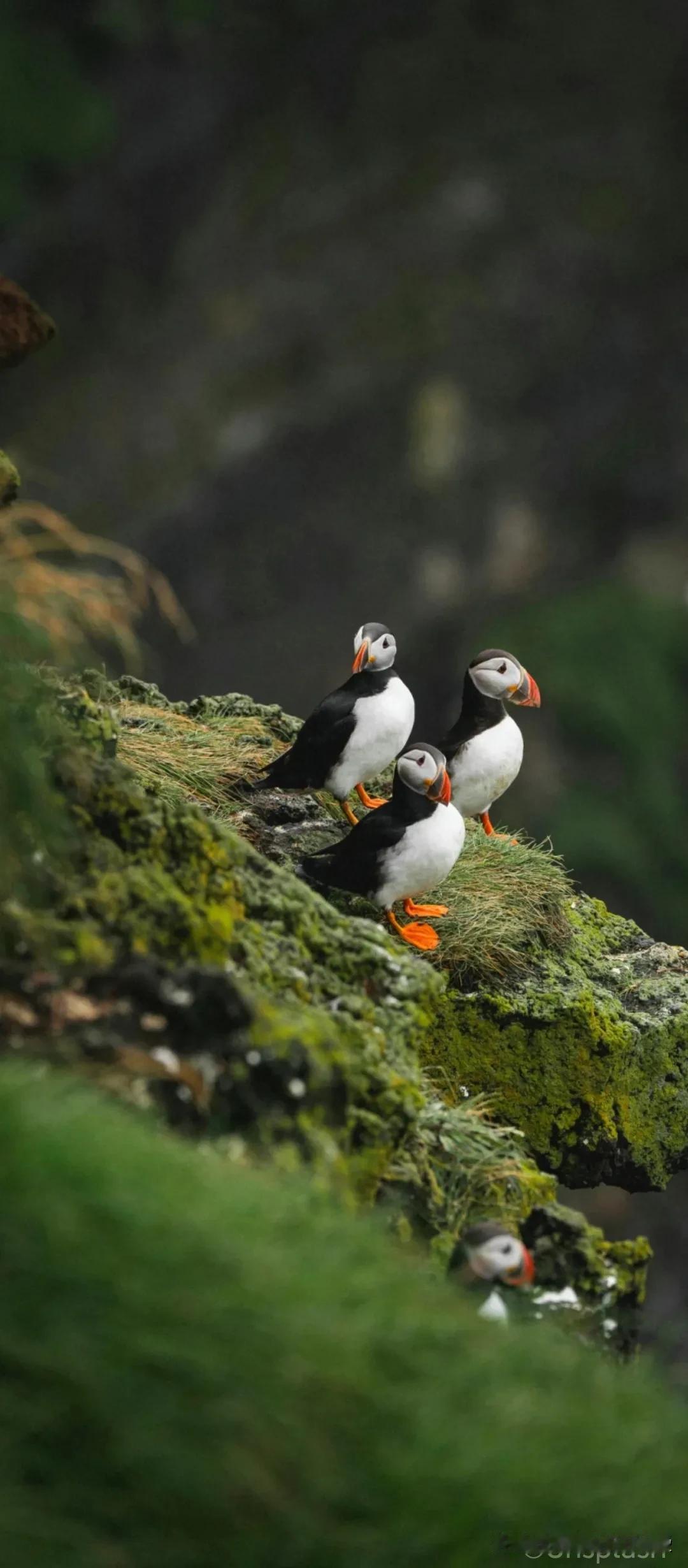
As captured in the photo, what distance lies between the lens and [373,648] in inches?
219

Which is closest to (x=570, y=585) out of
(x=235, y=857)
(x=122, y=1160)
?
(x=235, y=857)

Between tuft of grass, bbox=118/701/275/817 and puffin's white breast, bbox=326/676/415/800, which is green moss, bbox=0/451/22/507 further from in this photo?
puffin's white breast, bbox=326/676/415/800

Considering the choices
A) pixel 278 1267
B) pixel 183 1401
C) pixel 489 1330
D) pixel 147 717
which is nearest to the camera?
pixel 183 1401

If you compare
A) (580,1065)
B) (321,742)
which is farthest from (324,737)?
(580,1065)

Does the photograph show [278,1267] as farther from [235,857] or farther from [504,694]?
[504,694]

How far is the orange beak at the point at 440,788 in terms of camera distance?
493 centimetres

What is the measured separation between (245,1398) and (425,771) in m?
2.53

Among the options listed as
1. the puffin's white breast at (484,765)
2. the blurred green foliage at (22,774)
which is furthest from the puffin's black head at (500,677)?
the blurred green foliage at (22,774)

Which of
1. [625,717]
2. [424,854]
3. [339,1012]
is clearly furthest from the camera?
[625,717]

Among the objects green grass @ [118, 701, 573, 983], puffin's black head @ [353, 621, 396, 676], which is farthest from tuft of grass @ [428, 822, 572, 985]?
puffin's black head @ [353, 621, 396, 676]

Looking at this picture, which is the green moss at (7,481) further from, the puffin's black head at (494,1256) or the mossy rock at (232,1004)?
the puffin's black head at (494,1256)

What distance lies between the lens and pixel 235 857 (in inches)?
164

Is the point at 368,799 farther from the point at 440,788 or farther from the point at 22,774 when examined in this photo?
the point at 22,774

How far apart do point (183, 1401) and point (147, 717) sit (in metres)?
4.05
